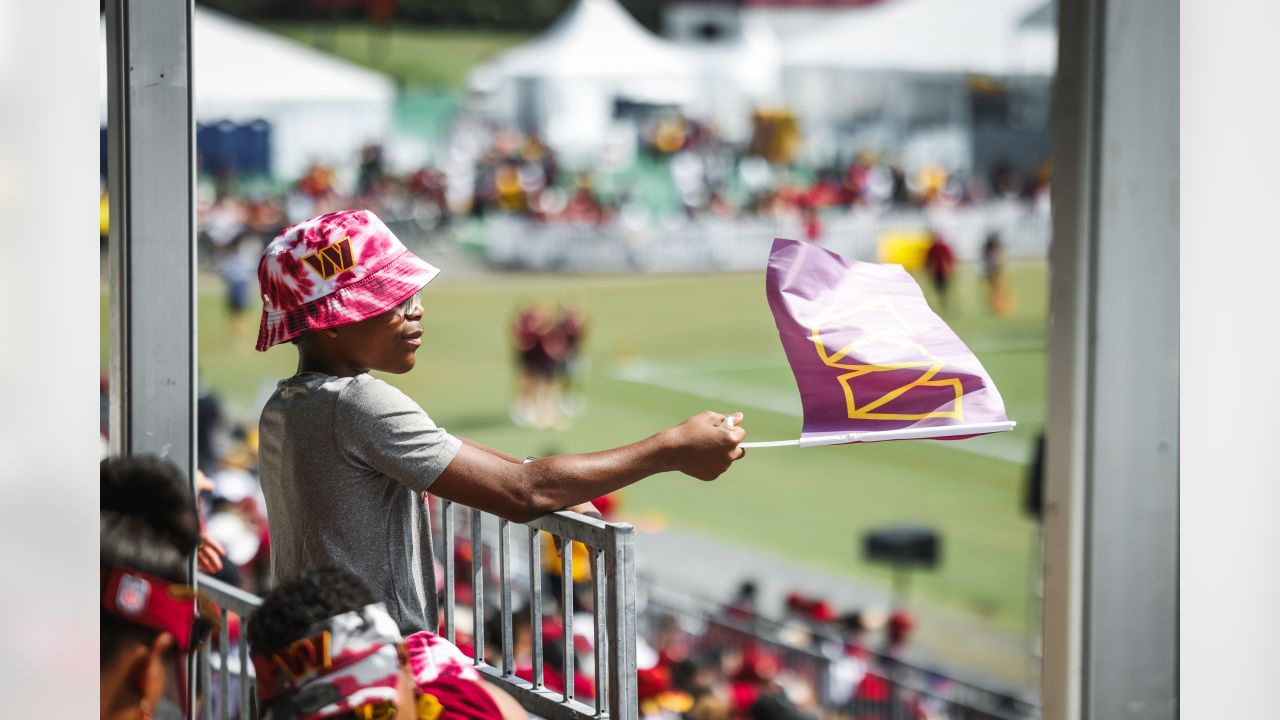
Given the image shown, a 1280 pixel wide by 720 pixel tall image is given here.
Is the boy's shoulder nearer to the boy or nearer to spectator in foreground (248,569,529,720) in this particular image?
the boy

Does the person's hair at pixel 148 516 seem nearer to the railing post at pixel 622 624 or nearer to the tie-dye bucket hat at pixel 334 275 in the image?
the tie-dye bucket hat at pixel 334 275

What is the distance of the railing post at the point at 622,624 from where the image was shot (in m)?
2.58

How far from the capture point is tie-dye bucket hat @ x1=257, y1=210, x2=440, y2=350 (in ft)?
8.17

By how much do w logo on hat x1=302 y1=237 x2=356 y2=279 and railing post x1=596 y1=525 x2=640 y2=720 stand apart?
654mm

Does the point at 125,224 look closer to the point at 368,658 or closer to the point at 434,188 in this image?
the point at 368,658

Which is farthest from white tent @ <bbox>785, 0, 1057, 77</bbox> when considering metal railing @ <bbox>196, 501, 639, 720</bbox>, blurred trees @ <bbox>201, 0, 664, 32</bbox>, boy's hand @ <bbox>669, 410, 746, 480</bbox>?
boy's hand @ <bbox>669, 410, 746, 480</bbox>

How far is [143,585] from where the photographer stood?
2201 mm

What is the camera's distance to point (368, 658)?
6.55ft

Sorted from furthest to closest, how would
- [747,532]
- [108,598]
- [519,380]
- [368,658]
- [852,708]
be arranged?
[519,380] → [747,532] → [852,708] → [108,598] → [368,658]

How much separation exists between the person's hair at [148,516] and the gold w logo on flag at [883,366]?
3.48 ft

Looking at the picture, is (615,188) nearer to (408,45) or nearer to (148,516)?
(408,45)
